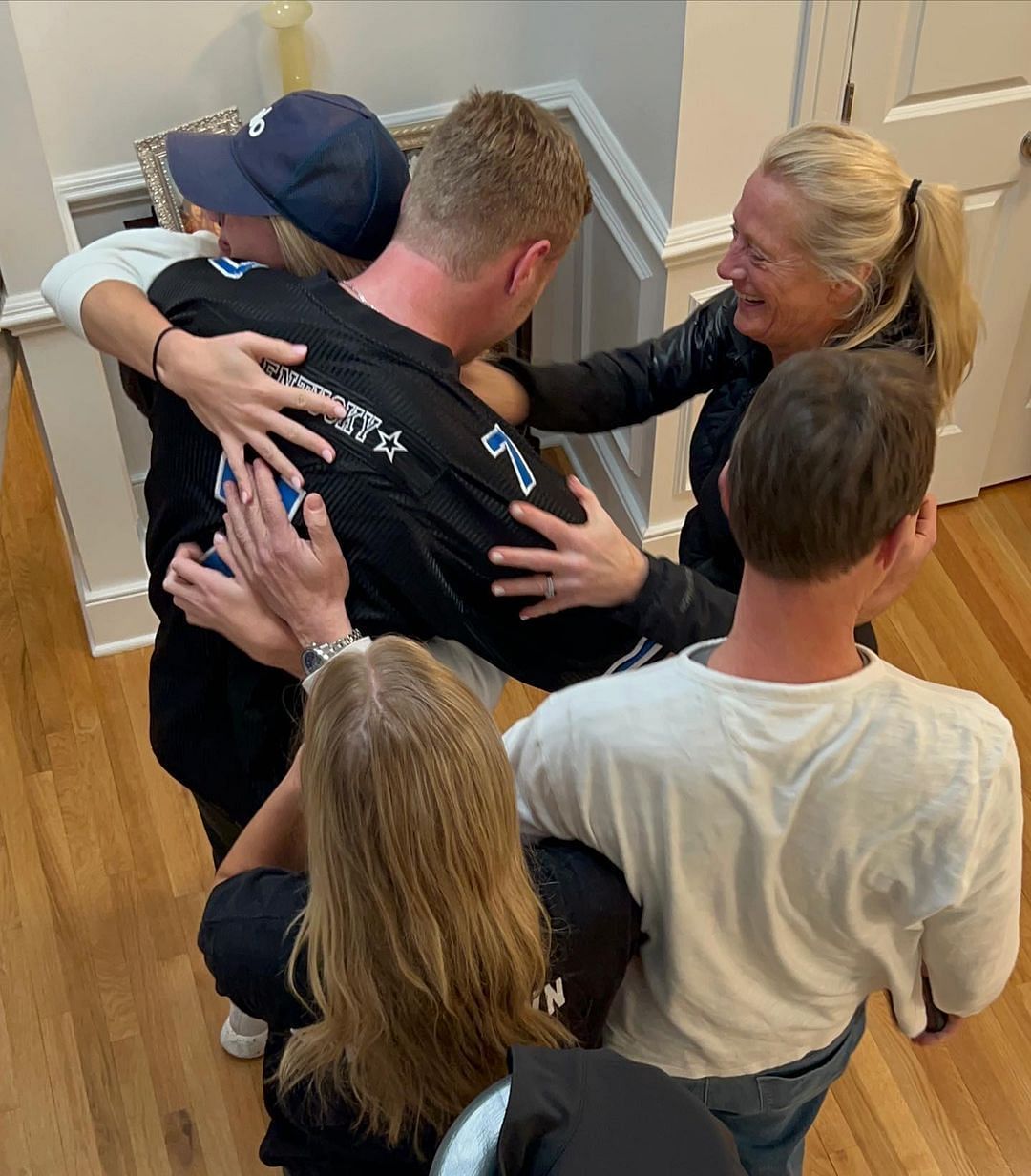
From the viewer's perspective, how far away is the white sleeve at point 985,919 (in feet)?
3.92

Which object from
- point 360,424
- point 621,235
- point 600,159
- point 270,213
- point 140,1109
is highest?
point 270,213

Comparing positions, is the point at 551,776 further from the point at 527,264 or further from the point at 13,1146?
the point at 13,1146

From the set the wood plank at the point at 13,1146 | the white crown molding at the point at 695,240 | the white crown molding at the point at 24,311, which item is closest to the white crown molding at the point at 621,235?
the white crown molding at the point at 695,240

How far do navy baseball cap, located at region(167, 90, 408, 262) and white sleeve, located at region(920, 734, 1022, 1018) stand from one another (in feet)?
2.96

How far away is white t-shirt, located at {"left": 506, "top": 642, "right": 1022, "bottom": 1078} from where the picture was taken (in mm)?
1173

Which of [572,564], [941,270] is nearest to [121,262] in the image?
[572,564]

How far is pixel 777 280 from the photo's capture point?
5.79 ft

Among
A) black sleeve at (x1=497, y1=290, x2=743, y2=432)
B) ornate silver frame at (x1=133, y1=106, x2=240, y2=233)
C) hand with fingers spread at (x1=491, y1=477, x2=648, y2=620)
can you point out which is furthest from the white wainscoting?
hand with fingers spread at (x1=491, y1=477, x2=648, y2=620)

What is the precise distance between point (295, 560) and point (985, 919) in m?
0.78

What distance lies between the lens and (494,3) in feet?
9.15

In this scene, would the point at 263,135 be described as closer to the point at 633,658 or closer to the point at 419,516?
the point at 419,516

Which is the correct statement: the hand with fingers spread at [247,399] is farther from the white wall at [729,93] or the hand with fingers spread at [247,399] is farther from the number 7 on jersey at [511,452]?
the white wall at [729,93]

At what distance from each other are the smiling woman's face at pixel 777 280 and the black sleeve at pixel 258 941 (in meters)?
0.97

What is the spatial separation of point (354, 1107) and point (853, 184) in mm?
1242
